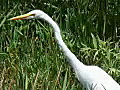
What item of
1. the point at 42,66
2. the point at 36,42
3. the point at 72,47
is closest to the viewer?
the point at 42,66

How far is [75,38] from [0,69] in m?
0.67

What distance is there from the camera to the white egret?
8.43ft

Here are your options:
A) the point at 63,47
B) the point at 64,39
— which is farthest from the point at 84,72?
the point at 64,39

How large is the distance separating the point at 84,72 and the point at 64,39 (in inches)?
20.4

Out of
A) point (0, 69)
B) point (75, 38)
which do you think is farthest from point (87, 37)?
point (0, 69)

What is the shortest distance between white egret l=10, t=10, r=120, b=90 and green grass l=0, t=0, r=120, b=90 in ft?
0.37

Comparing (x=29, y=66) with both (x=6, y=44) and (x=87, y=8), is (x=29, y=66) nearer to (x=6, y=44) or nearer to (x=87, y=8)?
(x=6, y=44)

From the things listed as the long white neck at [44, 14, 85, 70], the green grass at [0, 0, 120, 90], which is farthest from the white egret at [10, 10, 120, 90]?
the green grass at [0, 0, 120, 90]

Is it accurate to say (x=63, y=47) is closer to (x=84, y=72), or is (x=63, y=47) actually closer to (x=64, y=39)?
(x=84, y=72)

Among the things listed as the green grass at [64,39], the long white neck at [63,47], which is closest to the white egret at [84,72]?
the long white neck at [63,47]

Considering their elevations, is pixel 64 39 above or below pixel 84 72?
above

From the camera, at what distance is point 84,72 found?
267 cm

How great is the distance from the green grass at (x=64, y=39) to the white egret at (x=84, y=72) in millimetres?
112

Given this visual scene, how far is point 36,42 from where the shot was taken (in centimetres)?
330
